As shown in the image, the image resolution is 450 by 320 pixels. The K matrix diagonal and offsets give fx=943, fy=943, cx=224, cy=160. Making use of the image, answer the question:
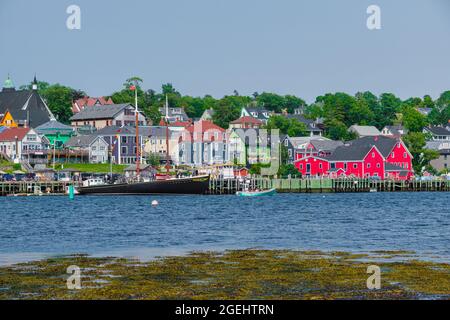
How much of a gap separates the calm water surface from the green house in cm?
8662

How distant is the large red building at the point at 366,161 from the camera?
149m

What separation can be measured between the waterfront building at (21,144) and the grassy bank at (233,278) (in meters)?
122

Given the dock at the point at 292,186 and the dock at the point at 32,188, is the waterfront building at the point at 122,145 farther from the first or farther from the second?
the dock at the point at 292,186

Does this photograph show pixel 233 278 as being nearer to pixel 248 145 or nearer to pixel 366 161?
pixel 366 161

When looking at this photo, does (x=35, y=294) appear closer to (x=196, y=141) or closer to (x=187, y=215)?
(x=187, y=215)

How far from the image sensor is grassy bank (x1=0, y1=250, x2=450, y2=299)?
3036 centimetres

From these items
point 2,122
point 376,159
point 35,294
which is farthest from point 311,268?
point 2,122

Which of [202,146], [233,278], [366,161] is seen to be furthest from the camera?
[202,146]

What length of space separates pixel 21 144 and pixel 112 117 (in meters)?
30.5

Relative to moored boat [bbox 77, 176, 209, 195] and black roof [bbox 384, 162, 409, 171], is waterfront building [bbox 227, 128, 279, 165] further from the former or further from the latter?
moored boat [bbox 77, 176, 209, 195]

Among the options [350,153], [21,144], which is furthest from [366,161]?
[21,144]

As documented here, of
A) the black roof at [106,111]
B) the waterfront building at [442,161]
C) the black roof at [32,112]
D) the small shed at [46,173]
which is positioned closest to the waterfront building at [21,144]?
the small shed at [46,173]

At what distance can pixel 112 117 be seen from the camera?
627 ft
